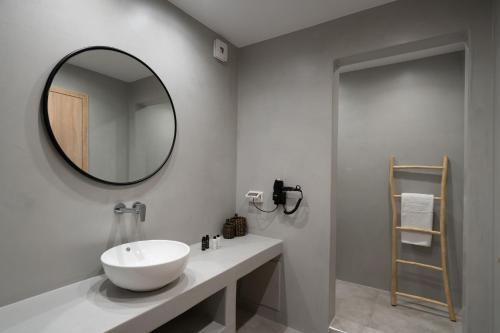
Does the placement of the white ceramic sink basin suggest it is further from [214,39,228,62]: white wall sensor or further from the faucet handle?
[214,39,228,62]: white wall sensor

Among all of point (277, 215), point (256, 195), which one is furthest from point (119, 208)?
point (277, 215)

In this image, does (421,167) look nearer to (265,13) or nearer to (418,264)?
(418,264)

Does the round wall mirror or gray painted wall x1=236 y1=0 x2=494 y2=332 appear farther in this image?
gray painted wall x1=236 y1=0 x2=494 y2=332

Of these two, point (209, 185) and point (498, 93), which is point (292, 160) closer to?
point (209, 185)

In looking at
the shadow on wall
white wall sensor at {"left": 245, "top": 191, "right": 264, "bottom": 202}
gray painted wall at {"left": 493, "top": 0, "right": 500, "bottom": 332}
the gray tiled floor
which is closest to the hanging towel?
the gray tiled floor

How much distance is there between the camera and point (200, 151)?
2174mm

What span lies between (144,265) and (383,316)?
2232 mm

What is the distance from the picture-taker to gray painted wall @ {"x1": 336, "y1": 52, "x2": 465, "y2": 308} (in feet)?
8.20

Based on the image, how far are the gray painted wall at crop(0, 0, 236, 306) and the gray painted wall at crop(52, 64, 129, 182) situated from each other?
9cm

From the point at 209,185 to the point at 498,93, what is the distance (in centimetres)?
206

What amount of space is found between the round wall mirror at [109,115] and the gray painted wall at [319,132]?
→ 0.92m

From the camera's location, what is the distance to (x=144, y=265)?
1.28 m

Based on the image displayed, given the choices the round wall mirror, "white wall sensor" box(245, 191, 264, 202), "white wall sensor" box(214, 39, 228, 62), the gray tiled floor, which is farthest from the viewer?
"white wall sensor" box(245, 191, 264, 202)

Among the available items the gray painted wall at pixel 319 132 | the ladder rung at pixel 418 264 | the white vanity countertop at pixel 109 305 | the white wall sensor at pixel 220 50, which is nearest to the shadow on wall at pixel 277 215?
the gray painted wall at pixel 319 132
